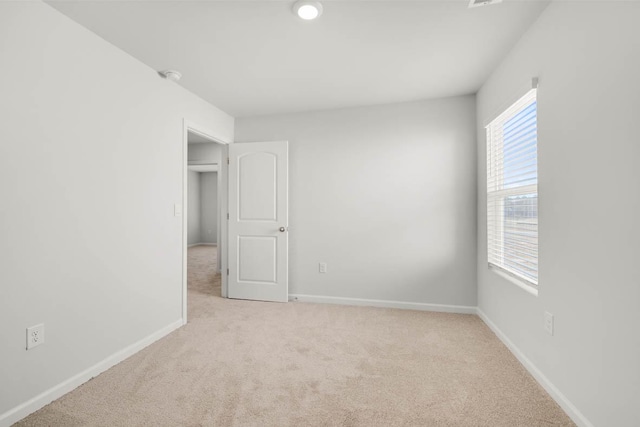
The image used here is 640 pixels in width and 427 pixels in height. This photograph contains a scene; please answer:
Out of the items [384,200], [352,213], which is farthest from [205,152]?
[384,200]

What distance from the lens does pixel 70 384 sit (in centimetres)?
197

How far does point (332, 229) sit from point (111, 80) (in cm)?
253

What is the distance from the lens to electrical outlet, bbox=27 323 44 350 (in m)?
1.75

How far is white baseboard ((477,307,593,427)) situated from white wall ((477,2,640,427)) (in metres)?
0.02

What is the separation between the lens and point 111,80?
2.27 metres

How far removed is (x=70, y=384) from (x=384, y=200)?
10.2ft

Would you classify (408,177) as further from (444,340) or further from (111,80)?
(111,80)

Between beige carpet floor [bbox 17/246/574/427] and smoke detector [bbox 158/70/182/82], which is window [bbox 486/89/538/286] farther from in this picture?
smoke detector [bbox 158/70/182/82]

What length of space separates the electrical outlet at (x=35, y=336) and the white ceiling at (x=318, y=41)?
1895 mm

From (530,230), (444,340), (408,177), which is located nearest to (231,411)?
(444,340)

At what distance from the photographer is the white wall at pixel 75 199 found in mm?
1677

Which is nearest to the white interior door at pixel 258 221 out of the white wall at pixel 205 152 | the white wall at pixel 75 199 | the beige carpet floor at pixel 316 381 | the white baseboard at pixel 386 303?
the white baseboard at pixel 386 303

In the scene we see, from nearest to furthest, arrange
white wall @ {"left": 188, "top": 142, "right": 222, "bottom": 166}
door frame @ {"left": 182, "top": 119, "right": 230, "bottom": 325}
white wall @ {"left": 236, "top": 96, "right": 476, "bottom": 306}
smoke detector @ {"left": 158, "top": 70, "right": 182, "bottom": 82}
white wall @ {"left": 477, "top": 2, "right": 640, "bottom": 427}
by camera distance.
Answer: white wall @ {"left": 477, "top": 2, "right": 640, "bottom": 427}
smoke detector @ {"left": 158, "top": 70, "right": 182, "bottom": 82}
door frame @ {"left": 182, "top": 119, "right": 230, "bottom": 325}
white wall @ {"left": 236, "top": 96, "right": 476, "bottom": 306}
white wall @ {"left": 188, "top": 142, "right": 222, "bottom": 166}

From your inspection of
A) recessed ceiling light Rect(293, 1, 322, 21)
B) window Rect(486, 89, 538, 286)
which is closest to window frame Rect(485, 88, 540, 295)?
window Rect(486, 89, 538, 286)
